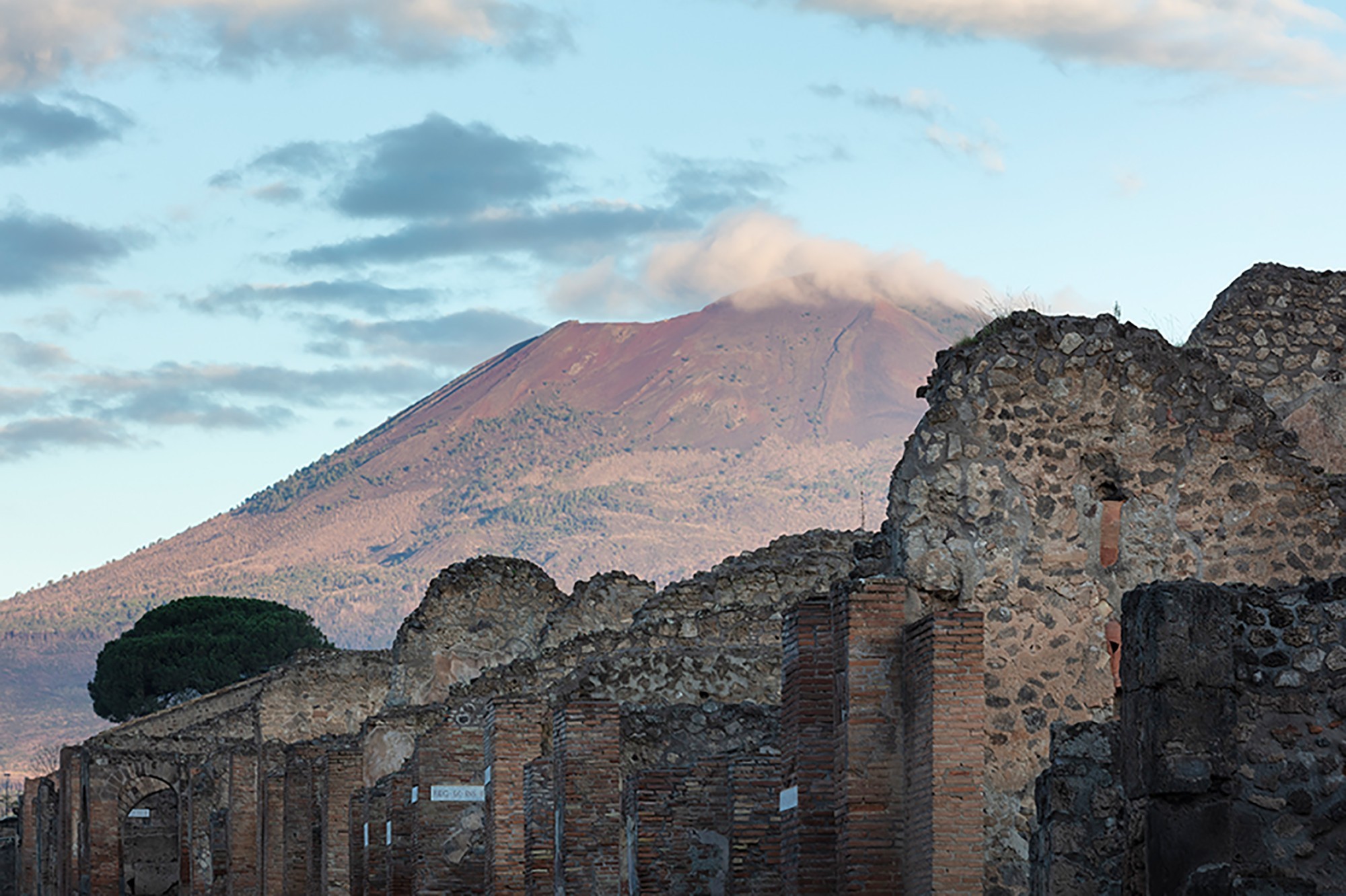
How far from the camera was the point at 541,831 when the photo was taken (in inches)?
778

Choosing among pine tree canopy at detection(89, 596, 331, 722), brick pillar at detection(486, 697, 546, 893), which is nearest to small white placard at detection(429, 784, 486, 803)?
brick pillar at detection(486, 697, 546, 893)

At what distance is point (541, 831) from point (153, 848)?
26915mm

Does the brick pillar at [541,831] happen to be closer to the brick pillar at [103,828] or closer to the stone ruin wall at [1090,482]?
the stone ruin wall at [1090,482]

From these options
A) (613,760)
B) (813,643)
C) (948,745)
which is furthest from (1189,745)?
(613,760)

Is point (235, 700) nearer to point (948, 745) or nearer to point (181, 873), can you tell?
point (181, 873)

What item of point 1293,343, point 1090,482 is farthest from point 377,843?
point 1090,482

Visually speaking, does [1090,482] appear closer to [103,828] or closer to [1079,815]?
[1079,815]

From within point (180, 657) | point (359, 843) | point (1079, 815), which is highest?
point (180, 657)

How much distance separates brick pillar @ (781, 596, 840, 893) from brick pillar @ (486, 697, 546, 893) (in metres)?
6.66

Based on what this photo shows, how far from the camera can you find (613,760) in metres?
18.4

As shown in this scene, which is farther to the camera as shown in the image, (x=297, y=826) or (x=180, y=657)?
(x=180, y=657)

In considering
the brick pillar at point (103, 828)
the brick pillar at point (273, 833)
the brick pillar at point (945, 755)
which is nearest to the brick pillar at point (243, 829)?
the brick pillar at point (273, 833)

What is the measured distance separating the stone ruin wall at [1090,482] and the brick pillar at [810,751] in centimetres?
76

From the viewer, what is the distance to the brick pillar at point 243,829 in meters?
36.7
